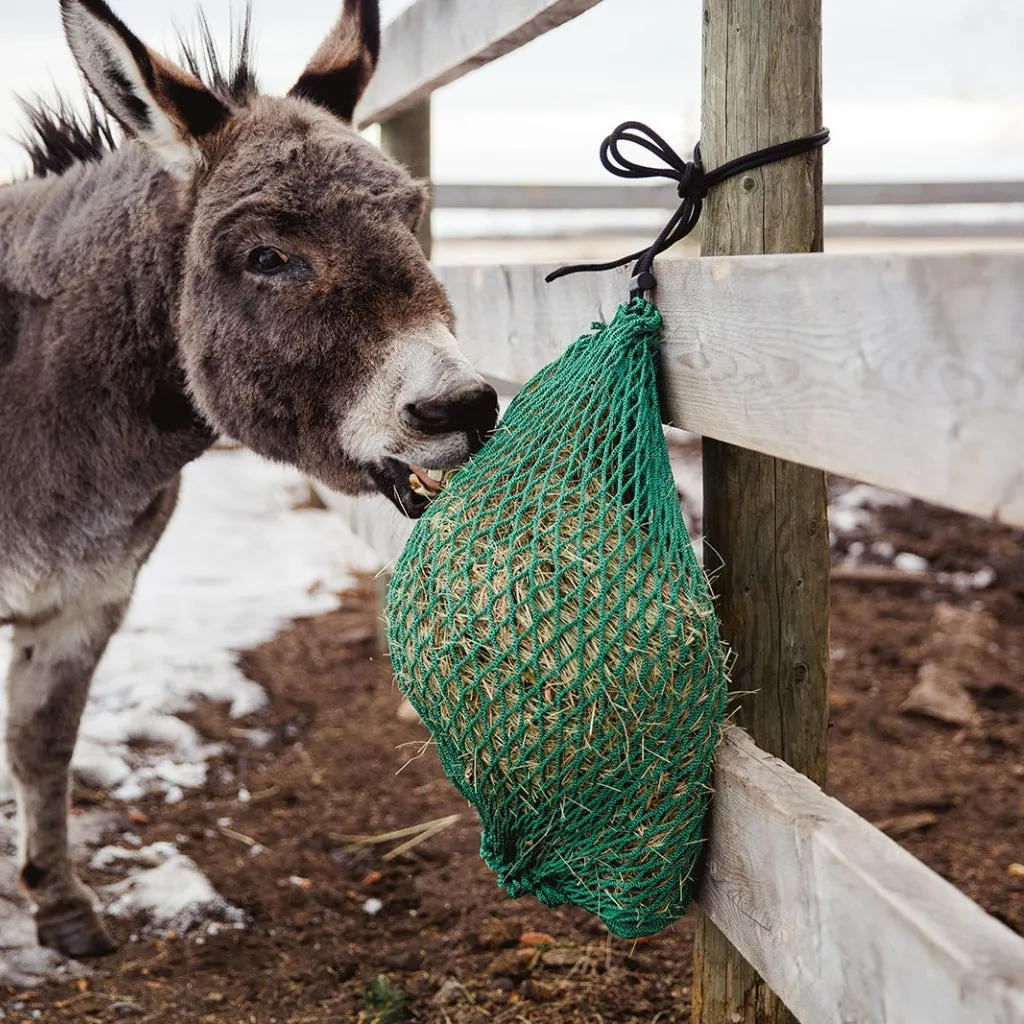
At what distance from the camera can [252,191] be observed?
244 cm

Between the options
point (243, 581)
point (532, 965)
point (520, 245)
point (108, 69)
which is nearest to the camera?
point (108, 69)

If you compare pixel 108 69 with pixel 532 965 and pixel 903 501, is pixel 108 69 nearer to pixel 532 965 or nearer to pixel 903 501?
pixel 532 965

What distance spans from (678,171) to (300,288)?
90 cm

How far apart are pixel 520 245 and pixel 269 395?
12.8m

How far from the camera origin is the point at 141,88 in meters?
2.45

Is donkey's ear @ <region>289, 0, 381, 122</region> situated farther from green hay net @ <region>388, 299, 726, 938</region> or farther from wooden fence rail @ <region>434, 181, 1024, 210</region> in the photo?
wooden fence rail @ <region>434, 181, 1024, 210</region>

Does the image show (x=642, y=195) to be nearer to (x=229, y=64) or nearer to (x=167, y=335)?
(x=229, y=64)

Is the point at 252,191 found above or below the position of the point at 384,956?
above

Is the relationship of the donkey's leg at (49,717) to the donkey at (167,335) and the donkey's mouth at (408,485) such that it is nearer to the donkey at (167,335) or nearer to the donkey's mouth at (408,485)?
the donkey at (167,335)

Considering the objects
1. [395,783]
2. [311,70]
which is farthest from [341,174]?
[395,783]

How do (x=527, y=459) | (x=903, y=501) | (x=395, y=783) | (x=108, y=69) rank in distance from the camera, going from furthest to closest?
(x=903, y=501) < (x=395, y=783) < (x=108, y=69) < (x=527, y=459)

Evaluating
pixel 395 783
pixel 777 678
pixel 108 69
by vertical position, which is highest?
pixel 108 69

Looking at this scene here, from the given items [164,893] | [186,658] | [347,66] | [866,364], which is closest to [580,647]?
[866,364]

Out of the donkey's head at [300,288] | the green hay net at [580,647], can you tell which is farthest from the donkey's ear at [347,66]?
the green hay net at [580,647]
